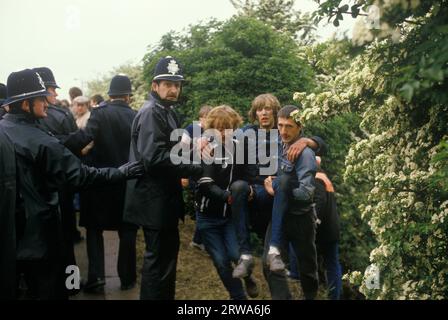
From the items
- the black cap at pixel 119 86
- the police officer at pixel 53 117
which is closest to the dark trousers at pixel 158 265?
the black cap at pixel 119 86

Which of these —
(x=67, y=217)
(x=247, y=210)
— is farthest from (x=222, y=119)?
(x=67, y=217)

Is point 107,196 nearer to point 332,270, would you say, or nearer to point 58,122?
point 58,122

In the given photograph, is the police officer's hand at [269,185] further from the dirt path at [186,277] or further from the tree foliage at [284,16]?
the tree foliage at [284,16]

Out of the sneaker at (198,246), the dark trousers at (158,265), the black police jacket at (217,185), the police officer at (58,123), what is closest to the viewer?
the dark trousers at (158,265)

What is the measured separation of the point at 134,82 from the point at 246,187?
11244 mm

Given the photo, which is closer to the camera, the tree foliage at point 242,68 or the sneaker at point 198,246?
the tree foliage at point 242,68

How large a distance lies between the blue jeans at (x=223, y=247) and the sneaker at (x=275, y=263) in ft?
1.08

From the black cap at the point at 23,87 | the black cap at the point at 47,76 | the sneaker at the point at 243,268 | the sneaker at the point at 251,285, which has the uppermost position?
the black cap at the point at 47,76

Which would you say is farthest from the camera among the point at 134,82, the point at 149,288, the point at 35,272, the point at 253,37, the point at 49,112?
the point at 134,82

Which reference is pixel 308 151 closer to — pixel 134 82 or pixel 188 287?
pixel 188 287

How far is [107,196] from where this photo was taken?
241 inches

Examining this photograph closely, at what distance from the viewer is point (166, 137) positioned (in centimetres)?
492

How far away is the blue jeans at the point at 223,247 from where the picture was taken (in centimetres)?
515
